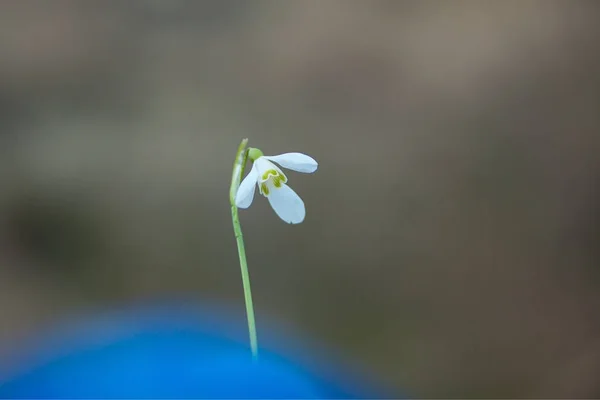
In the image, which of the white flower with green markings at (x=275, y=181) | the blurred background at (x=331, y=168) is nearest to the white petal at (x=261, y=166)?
the white flower with green markings at (x=275, y=181)

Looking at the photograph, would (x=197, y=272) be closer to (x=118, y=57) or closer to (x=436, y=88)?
(x=118, y=57)

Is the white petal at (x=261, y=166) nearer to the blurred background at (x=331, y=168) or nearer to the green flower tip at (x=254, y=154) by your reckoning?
the green flower tip at (x=254, y=154)

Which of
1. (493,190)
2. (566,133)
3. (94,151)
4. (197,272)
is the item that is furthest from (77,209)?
(566,133)

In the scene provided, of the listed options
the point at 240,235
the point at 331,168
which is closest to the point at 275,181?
the point at 240,235

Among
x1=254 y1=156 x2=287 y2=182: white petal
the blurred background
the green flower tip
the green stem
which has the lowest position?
the green stem

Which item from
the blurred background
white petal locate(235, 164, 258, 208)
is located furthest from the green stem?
the blurred background

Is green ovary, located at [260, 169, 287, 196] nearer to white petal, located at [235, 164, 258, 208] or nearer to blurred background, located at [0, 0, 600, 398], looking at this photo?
white petal, located at [235, 164, 258, 208]
